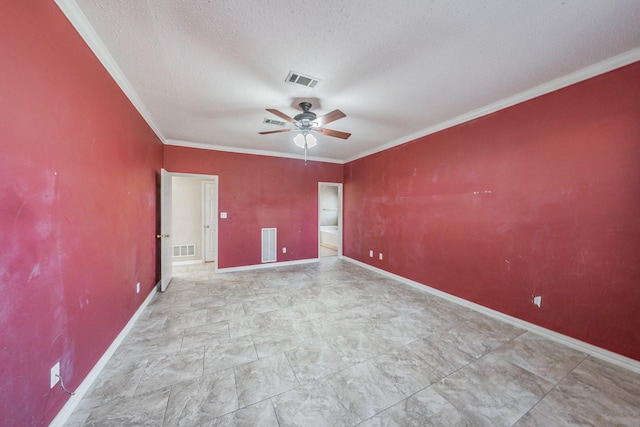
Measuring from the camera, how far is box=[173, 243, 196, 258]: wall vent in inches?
217

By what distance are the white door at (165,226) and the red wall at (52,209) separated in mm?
1407

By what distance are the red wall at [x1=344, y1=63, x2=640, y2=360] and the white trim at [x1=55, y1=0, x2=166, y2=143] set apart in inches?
156

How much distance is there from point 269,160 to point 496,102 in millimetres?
4072

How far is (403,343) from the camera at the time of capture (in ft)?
7.59

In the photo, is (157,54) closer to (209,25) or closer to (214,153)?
(209,25)

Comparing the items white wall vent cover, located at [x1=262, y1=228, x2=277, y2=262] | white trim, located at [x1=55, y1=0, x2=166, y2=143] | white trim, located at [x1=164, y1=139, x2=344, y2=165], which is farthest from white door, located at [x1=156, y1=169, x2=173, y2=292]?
white wall vent cover, located at [x1=262, y1=228, x2=277, y2=262]

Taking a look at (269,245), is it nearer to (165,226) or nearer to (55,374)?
(165,226)

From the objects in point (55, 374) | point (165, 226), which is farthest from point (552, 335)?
point (165, 226)

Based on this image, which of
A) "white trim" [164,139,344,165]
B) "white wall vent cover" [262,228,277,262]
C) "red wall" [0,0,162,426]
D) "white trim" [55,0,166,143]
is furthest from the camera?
"white wall vent cover" [262,228,277,262]

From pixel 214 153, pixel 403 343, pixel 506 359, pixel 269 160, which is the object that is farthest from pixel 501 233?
pixel 214 153

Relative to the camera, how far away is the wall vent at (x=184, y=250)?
18.1 ft

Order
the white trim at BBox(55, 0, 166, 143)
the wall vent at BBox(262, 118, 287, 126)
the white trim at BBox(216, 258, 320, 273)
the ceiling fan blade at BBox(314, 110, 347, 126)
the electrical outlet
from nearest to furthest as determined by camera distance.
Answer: the electrical outlet
the white trim at BBox(55, 0, 166, 143)
the ceiling fan blade at BBox(314, 110, 347, 126)
the wall vent at BBox(262, 118, 287, 126)
the white trim at BBox(216, 258, 320, 273)

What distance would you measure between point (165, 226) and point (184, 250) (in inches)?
86.7

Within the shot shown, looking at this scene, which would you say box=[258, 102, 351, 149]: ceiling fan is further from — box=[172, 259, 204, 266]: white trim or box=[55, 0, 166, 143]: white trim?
box=[172, 259, 204, 266]: white trim
